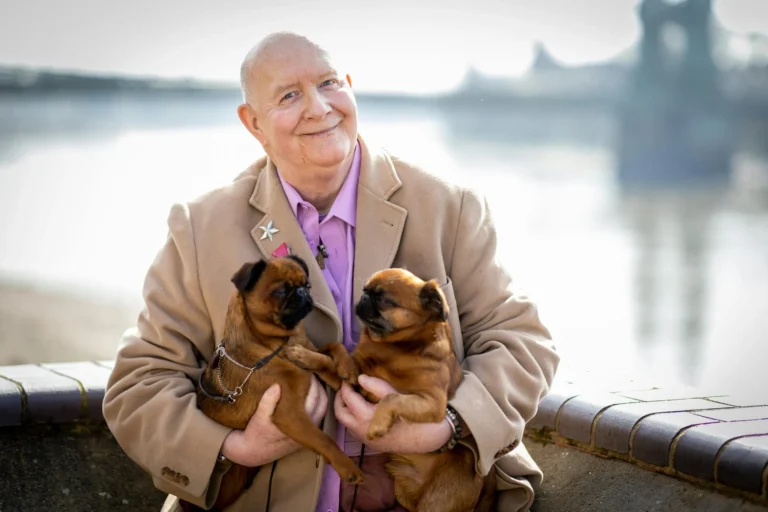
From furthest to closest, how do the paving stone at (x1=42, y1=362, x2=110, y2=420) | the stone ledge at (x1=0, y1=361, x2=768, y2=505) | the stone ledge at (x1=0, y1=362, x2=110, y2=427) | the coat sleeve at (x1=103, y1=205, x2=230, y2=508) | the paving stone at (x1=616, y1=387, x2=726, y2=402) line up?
the paving stone at (x1=42, y1=362, x2=110, y2=420) < the stone ledge at (x1=0, y1=362, x2=110, y2=427) < the paving stone at (x1=616, y1=387, x2=726, y2=402) < the coat sleeve at (x1=103, y1=205, x2=230, y2=508) < the stone ledge at (x1=0, y1=361, x2=768, y2=505)

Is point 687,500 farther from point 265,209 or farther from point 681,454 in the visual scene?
point 265,209

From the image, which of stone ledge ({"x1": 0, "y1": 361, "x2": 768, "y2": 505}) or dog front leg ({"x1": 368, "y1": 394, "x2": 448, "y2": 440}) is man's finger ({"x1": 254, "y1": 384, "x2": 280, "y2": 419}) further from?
stone ledge ({"x1": 0, "y1": 361, "x2": 768, "y2": 505})

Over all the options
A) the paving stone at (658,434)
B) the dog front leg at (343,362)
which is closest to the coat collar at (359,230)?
the dog front leg at (343,362)

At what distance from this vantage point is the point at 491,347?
11.5ft

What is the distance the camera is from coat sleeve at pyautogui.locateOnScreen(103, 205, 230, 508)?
11.0 feet

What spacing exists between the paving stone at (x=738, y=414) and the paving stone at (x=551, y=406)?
0.58 m

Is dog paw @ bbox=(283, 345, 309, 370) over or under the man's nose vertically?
under

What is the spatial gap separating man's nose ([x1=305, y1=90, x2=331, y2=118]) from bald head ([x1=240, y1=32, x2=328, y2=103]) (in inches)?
7.2

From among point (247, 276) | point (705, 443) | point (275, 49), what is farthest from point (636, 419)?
point (275, 49)

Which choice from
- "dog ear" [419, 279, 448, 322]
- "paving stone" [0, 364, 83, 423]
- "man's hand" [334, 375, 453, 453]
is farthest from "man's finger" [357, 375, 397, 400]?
"paving stone" [0, 364, 83, 423]

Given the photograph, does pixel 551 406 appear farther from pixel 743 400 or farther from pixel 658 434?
pixel 743 400

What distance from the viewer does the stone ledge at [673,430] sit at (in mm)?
3092

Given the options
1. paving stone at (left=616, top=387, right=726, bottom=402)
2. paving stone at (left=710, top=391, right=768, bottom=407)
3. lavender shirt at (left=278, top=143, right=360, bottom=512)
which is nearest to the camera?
lavender shirt at (left=278, top=143, right=360, bottom=512)

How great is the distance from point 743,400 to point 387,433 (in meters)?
1.61
